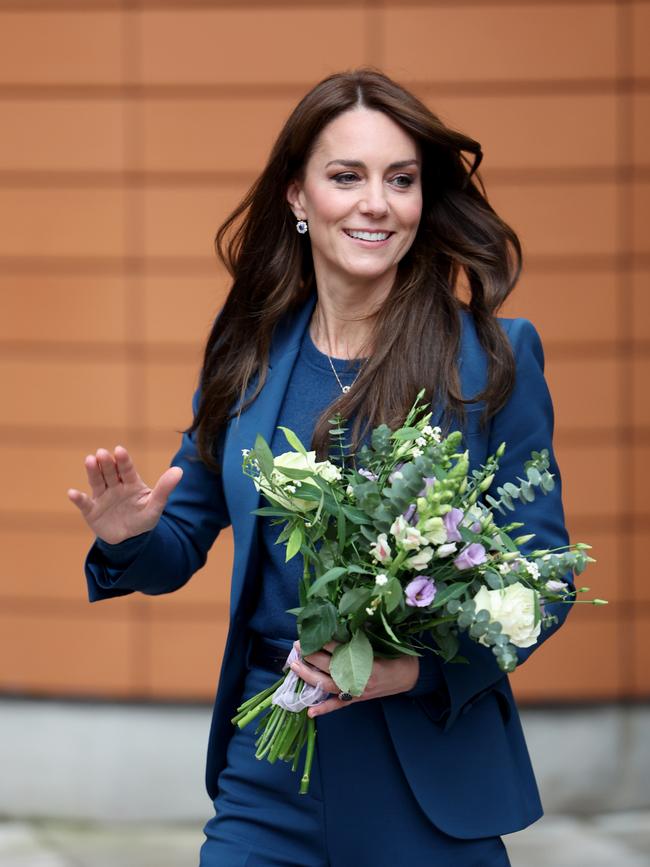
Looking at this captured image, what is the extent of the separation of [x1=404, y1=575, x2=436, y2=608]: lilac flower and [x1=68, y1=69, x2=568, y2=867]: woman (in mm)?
213

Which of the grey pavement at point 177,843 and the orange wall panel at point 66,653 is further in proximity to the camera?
the orange wall panel at point 66,653

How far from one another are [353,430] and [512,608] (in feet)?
1.82

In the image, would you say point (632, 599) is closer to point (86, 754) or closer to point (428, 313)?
point (86, 754)

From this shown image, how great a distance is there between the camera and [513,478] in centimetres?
248

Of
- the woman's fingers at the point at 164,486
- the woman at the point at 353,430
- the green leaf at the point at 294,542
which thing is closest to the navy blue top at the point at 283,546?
the woman at the point at 353,430

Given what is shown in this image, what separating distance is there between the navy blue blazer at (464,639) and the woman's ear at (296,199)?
22 centimetres

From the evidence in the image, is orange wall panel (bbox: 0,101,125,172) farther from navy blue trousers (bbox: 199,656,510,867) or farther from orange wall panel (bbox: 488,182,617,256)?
navy blue trousers (bbox: 199,656,510,867)

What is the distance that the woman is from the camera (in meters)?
2.44

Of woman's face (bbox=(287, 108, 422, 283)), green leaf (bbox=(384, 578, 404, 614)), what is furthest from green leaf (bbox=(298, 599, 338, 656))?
woman's face (bbox=(287, 108, 422, 283))

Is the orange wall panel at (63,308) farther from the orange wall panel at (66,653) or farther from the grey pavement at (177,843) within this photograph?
the grey pavement at (177,843)

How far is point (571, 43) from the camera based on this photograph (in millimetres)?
5250

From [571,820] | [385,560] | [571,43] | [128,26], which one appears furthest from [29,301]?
[385,560]

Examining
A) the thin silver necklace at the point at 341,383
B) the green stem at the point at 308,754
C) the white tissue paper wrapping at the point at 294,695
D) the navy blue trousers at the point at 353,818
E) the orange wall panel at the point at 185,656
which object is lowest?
the orange wall panel at the point at 185,656

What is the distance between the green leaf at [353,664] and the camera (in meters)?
2.15
